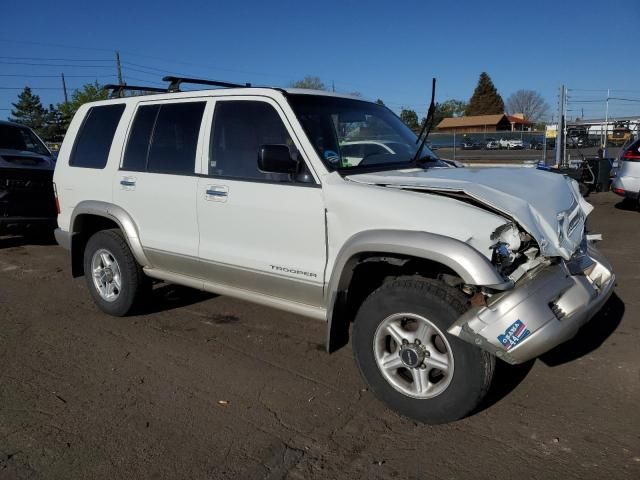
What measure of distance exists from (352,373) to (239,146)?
1.86 m

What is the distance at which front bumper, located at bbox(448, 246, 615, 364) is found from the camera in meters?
2.77

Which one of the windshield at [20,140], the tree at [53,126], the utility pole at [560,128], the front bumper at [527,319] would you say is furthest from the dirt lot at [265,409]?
the tree at [53,126]

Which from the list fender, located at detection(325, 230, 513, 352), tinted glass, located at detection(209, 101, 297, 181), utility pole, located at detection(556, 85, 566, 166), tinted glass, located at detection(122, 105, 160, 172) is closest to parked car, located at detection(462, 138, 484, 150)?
utility pole, located at detection(556, 85, 566, 166)

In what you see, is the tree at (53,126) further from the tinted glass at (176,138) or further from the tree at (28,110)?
the tinted glass at (176,138)

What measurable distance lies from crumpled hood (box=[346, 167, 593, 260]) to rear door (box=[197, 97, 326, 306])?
0.44 meters

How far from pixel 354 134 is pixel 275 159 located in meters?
0.98

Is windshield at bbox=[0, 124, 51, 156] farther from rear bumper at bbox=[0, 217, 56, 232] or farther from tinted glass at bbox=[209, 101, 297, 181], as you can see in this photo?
tinted glass at bbox=[209, 101, 297, 181]

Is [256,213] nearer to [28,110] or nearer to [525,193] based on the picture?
[525,193]

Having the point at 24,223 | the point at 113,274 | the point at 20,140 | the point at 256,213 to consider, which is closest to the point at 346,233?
the point at 256,213

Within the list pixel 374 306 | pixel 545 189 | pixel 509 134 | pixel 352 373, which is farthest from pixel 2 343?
pixel 509 134

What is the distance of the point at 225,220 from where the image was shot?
4.06 m

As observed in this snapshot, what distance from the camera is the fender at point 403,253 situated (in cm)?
281

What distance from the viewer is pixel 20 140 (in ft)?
30.5

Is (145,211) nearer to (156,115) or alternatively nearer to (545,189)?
(156,115)
